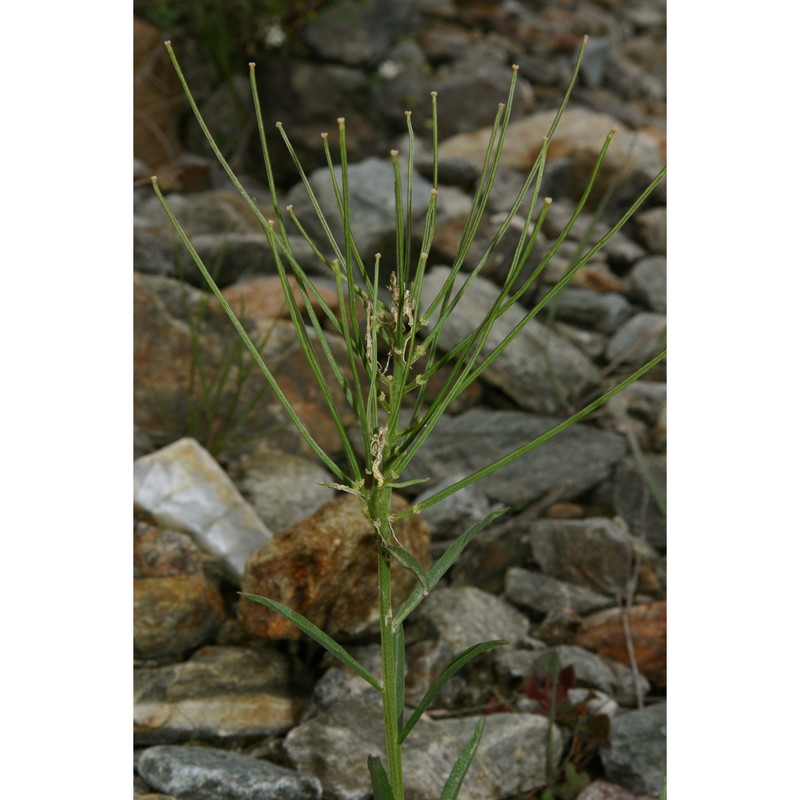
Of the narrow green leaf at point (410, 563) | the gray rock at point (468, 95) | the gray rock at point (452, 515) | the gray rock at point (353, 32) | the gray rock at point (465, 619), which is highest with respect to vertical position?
the gray rock at point (353, 32)

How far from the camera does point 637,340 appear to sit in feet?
6.73

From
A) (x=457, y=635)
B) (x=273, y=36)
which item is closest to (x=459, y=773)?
(x=457, y=635)

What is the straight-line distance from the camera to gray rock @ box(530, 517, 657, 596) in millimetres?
1550

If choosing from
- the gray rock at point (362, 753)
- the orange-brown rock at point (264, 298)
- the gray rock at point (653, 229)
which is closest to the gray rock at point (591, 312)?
the gray rock at point (653, 229)

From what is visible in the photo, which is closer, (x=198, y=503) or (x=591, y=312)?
(x=198, y=503)

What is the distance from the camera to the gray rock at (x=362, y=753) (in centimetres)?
105

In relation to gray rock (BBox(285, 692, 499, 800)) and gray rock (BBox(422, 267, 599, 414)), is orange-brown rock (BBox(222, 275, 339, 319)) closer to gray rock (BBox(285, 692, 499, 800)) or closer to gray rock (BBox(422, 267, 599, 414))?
gray rock (BBox(422, 267, 599, 414))

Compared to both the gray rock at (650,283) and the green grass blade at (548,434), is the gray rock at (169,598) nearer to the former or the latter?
the green grass blade at (548,434)

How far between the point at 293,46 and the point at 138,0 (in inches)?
15.0

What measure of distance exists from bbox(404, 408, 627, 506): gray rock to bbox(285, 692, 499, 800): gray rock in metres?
0.63

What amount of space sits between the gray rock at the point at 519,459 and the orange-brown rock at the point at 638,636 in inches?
12.7

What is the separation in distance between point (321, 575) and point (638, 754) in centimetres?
41

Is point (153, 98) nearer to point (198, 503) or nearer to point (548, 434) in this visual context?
point (198, 503)

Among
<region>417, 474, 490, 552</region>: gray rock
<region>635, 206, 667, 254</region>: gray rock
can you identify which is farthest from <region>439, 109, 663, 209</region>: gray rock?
<region>417, 474, 490, 552</region>: gray rock
